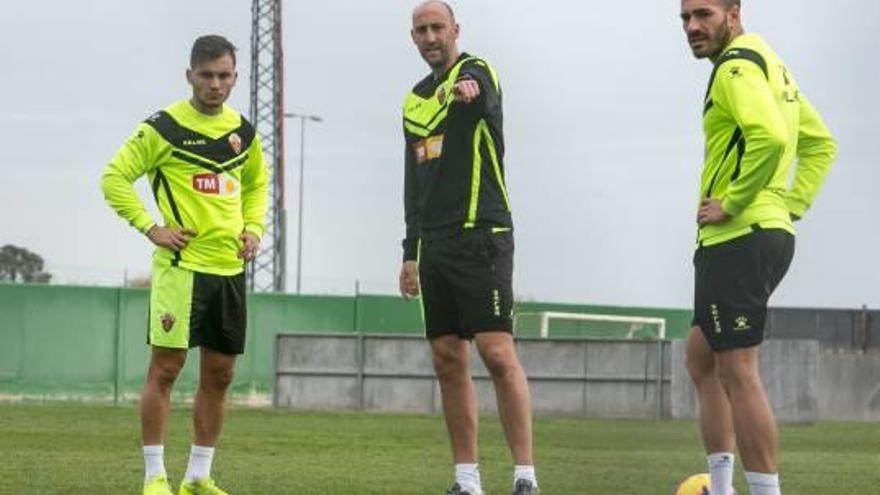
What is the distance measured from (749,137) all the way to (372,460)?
6.41 meters

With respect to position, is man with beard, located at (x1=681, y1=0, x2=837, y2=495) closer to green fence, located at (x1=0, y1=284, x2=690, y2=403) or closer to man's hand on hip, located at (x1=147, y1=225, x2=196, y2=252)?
man's hand on hip, located at (x1=147, y1=225, x2=196, y2=252)

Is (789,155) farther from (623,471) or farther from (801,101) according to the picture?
(623,471)

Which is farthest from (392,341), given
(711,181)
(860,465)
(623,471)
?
(711,181)

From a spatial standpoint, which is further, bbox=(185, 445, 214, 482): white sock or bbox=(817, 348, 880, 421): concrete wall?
bbox=(817, 348, 880, 421): concrete wall

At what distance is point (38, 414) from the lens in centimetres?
2262

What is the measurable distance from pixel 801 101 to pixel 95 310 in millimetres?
23679

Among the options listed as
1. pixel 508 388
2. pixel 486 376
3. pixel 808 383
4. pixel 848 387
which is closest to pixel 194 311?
pixel 508 388

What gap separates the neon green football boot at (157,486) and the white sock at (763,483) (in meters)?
3.01

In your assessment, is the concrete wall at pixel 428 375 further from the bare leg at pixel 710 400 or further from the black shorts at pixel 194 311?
the bare leg at pixel 710 400

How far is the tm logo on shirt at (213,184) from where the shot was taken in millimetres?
9500

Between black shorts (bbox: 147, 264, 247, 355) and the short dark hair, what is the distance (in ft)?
3.42

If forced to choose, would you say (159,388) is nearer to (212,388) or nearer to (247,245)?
(212,388)

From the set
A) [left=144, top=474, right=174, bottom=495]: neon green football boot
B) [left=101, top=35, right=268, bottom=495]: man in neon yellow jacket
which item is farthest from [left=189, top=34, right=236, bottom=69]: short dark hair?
[left=144, top=474, right=174, bottom=495]: neon green football boot

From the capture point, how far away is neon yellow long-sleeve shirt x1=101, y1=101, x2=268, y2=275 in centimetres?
947
